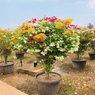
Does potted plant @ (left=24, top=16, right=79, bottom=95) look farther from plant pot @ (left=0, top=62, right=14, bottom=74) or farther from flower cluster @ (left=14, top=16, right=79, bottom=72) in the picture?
plant pot @ (left=0, top=62, right=14, bottom=74)

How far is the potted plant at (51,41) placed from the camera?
3.90m

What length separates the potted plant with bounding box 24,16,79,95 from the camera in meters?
3.90

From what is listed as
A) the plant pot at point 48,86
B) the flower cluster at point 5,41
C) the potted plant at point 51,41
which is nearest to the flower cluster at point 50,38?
the potted plant at point 51,41

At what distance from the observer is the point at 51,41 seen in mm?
3949

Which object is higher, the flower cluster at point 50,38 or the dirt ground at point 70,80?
the flower cluster at point 50,38

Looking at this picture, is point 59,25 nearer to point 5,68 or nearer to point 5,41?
point 5,41

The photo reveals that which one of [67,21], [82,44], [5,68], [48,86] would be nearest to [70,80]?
[48,86]

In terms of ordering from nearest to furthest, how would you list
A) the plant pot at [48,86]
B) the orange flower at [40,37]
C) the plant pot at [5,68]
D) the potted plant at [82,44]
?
the orange flower at [40,37]
the plant pot at [48,86]
the plant pot at [5,68]
the potted plant at [82,44]

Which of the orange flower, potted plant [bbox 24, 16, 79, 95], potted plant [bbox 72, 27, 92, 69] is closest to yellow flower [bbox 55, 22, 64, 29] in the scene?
potted plant [bbox 24, 16, 79, 95]

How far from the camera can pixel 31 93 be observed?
4.48 m

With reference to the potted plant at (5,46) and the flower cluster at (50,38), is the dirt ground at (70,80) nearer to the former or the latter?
the potted plant at (5,46)

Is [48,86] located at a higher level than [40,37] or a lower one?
lower

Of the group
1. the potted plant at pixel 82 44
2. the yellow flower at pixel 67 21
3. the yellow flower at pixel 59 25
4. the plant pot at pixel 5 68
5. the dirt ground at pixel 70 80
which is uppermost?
the yellow flower at pixel 67 21

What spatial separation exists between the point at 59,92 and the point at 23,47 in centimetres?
141
